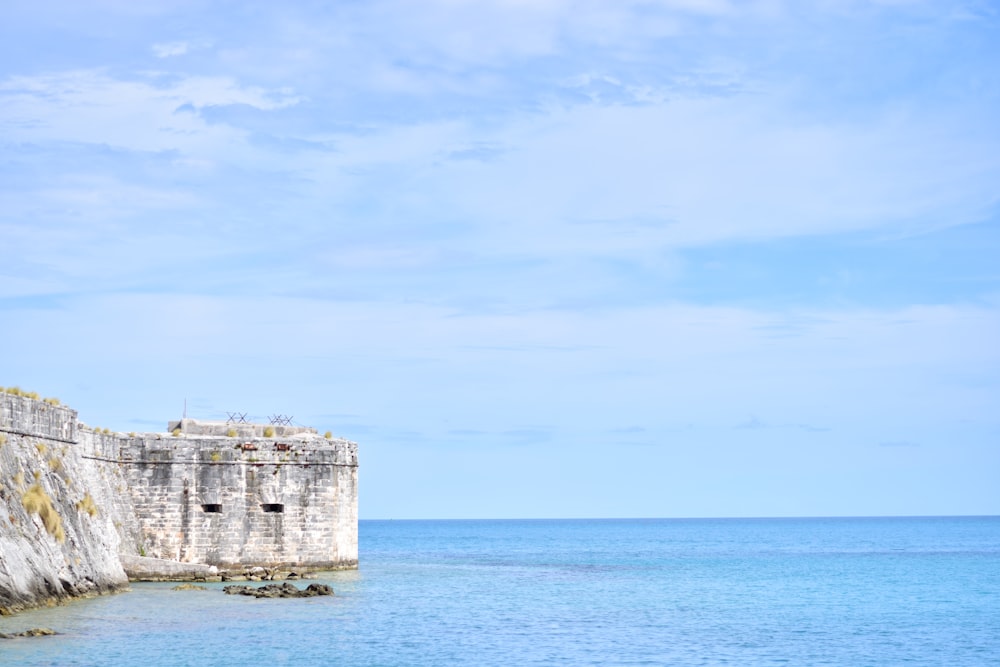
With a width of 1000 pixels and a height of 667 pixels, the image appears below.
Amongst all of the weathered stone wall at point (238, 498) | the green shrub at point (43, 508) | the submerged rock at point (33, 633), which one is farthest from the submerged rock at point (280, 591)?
the submerged rock at point (33, 633)

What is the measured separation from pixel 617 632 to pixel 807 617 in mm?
9131

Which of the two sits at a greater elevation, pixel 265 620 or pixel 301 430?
pixel 301 430

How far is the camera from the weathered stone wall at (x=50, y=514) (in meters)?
28.4

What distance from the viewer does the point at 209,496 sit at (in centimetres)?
4088

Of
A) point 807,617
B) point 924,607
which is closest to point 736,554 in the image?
point 924,607

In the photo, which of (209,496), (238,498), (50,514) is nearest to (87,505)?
(50,514)

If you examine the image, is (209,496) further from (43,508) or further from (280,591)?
(43,508)

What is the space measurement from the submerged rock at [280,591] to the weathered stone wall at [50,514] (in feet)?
10.5

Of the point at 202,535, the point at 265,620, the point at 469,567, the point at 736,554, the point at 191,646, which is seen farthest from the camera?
the point at 736,554

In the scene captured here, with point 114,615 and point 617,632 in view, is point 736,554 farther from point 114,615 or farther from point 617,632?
point 114,615

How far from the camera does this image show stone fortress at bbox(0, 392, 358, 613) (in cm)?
3666

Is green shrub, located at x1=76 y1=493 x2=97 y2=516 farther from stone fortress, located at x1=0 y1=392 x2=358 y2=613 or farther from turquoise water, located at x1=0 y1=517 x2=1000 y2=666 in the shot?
turquoise water, located at x1=0 y1=517 x2=1000 y2=666

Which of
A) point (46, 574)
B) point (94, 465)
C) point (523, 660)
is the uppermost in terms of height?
point (94, 465)

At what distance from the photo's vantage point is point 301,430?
146 feet
